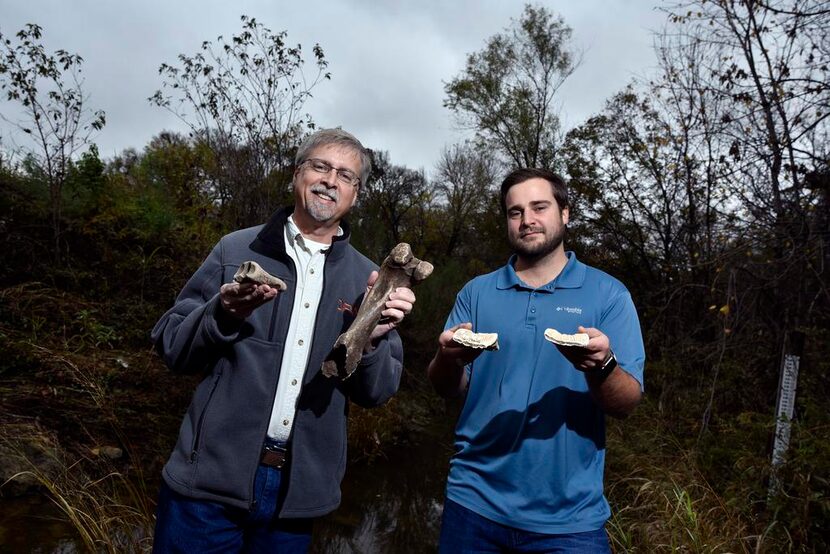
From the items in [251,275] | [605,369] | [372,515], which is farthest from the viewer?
[372,515]

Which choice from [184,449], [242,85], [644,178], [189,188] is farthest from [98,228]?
[644,178]

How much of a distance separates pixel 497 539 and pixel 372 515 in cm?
444

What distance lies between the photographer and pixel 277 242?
1892 millimetres

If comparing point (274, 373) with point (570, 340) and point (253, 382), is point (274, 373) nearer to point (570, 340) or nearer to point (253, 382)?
point (253, 382)

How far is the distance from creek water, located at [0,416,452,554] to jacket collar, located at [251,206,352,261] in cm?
267

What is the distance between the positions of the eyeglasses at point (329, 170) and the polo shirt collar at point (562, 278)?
0.64m

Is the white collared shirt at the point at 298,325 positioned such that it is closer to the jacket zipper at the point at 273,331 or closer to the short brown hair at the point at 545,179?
the jacket zipper at the point at 273,331

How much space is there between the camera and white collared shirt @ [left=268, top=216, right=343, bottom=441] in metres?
1.78

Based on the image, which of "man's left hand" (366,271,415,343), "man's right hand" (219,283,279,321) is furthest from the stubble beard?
"man's right hand" (219,283,279,321)

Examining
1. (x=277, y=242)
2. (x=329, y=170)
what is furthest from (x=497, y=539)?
(x=329, y=170)

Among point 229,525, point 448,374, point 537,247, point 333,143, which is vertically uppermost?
point 333,143

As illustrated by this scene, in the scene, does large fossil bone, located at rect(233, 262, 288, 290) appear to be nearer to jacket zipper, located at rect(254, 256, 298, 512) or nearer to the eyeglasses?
jacket zipper, located at rect(254, 256, 298, 512)

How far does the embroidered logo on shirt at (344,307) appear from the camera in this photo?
1889 mm

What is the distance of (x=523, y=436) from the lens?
1806 millimetres
